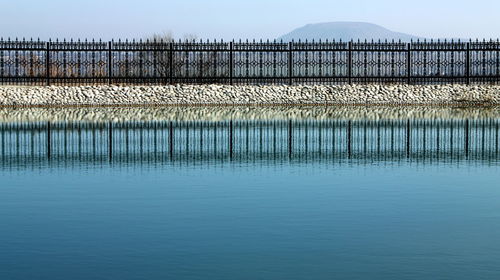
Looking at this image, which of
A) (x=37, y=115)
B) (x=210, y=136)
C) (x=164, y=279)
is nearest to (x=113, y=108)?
(x=37, y=115)

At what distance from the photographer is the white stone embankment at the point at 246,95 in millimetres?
45719

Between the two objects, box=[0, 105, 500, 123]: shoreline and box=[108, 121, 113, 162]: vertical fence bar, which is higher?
box=[0, 105, 500, 123]: shoreline

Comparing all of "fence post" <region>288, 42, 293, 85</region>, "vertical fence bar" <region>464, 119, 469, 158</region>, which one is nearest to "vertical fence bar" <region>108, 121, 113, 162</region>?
"vertical fence bar" <region>464, 119, 469, 158</region>

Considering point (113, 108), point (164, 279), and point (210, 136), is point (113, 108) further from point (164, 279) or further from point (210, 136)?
point (164, 279)

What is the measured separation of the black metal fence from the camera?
48.7 m

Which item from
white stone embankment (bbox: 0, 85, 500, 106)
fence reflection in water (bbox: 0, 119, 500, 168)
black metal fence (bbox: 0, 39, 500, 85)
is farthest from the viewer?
black metal fence (bbox: 0, 39, 500, 85)

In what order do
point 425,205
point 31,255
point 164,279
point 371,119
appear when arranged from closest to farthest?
point 164,279
point 31,255
point 425,205
point 371,119

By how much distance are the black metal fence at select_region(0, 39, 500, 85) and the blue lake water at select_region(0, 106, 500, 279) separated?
20.3 metres

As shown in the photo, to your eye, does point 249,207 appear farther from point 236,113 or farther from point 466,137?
point 236,113

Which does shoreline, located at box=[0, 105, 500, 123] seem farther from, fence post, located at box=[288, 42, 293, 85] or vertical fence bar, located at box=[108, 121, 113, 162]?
fence post, located at box=[288, 42, 293, 85]

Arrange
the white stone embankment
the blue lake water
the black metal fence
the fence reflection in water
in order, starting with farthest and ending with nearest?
the black metal fence
the white stone embankment
the fence reflection in water
the blue lake water

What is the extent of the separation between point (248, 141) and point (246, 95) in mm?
19562

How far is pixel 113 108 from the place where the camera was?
1745 inches

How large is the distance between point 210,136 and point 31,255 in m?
17.2
